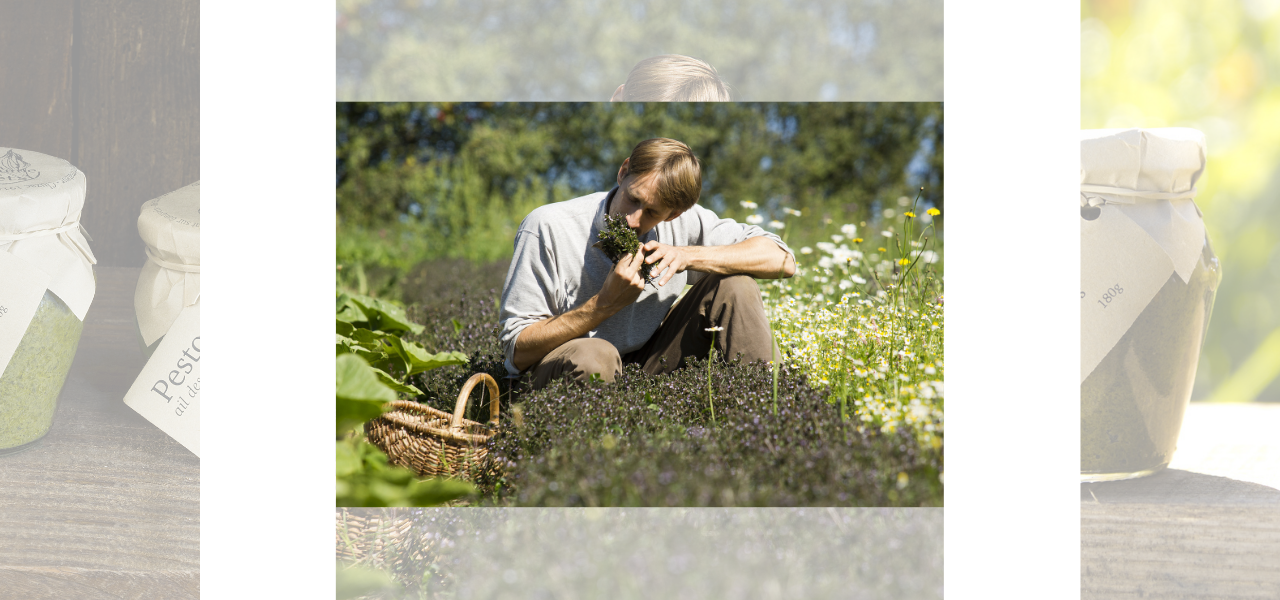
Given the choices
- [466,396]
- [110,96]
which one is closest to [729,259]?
[466,396]

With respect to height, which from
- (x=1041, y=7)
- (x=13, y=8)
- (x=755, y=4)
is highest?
(x=755, y=4)

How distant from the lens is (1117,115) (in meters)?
1.87

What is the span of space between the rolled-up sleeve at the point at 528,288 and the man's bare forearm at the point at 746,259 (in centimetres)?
35

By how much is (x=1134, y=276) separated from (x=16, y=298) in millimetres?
2205

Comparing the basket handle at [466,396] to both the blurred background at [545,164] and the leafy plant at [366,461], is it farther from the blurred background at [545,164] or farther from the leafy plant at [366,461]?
the blurred background at [545,164]

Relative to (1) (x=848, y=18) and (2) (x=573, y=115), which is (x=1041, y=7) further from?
(2) (x=573, y=115)

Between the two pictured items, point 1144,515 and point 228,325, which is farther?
point 1144,515

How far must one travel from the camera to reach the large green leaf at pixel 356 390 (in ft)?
3.99

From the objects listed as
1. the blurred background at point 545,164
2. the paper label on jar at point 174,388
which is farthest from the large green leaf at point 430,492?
the blurred background at point 545,164

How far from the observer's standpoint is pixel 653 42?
2150 millimetres

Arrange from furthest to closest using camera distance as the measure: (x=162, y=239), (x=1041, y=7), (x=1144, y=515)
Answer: (x=162, y=239), (x=1144, y=515), (x=1041, y=7)

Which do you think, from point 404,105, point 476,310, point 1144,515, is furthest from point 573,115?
point 1144,515

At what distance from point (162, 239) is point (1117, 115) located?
91.8 inches

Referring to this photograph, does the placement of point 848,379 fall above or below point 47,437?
above
